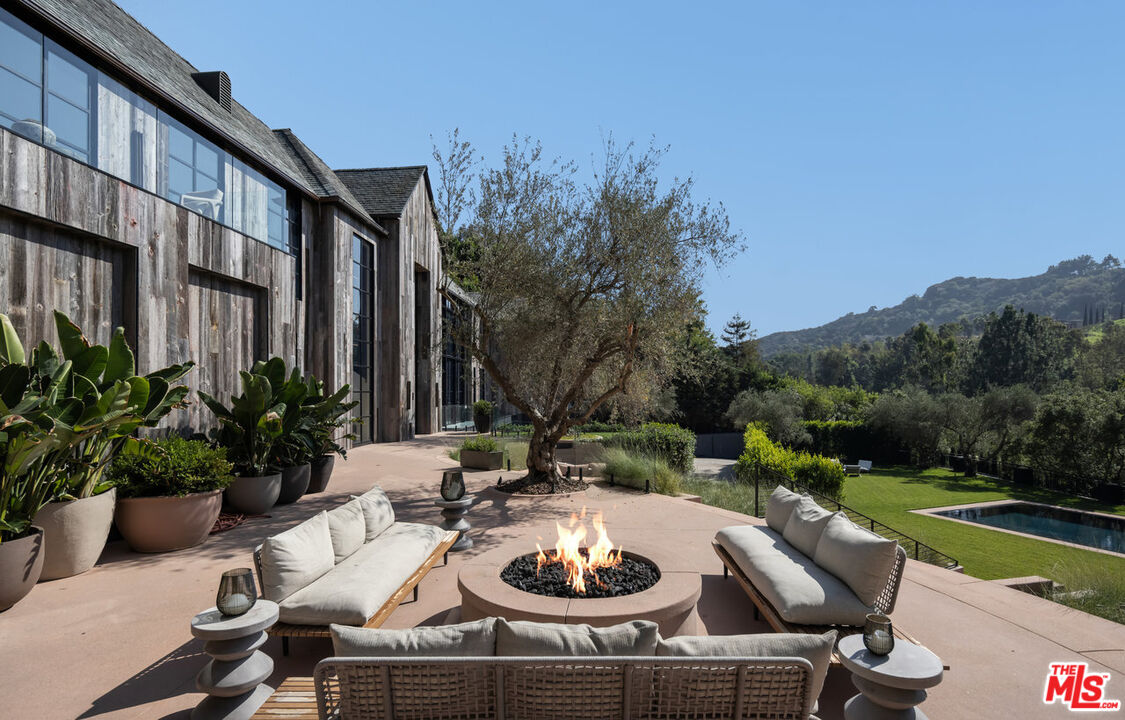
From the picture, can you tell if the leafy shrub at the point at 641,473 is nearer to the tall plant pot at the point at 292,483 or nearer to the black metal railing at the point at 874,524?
the black metal railing at the point at 874,524

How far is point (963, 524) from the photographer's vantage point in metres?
15.5

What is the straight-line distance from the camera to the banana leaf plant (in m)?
8.38

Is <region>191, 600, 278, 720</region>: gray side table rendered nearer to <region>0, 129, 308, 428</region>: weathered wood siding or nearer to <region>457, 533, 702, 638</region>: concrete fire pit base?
<region>457, 533, 702, 638</region>: concrete fire pit base

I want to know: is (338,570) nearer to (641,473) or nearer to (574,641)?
(574,641)

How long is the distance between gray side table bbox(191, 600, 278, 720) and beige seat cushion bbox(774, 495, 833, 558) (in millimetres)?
3976

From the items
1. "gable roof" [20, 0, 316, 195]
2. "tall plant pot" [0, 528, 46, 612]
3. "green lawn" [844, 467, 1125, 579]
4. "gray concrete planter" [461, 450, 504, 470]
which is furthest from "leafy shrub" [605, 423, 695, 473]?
"tall plant pot" [0, 528, 46, 612]

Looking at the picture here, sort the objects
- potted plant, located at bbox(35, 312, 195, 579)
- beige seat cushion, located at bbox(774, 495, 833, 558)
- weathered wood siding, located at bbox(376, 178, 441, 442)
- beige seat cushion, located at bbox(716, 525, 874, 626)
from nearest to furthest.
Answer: beige seat cushion, located at bbox(716, 525, 874, 626) → beige seat cushion, located at bbox(774, 495, 833, 558) → potted plant, located at bbox(35, 312, 195, 579) → weathered wood siding, located at bbox(376, 178, 441, 442)

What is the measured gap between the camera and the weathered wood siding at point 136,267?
668cm

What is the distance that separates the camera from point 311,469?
10.5 metres

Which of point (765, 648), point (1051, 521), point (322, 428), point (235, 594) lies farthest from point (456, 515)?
point (1051, 521)

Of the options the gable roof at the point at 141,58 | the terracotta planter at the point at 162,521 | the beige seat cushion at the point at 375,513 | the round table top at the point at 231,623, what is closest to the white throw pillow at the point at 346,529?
the beige seat cushion at the point at 375,513

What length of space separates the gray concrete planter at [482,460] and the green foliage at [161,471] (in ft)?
24.1

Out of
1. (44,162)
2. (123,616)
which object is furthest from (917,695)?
(44,162)

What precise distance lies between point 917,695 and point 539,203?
30.6 ft
